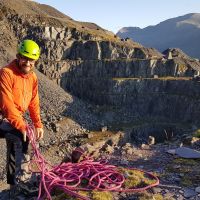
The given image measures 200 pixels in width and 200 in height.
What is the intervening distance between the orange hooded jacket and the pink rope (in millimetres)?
451

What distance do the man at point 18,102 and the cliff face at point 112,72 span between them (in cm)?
7652

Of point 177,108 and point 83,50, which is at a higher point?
point 83,50

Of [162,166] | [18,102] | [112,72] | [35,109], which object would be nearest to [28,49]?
[18,102]

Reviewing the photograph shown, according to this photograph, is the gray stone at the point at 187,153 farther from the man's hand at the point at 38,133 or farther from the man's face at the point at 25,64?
the man's face at the point at 25,64

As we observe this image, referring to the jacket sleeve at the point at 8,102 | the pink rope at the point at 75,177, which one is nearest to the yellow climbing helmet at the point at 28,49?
the jacket sleeve at the point at 8,102

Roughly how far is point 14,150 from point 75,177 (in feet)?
5.93

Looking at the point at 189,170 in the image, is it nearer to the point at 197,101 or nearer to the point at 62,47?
the point at 197,101

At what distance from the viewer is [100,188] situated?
995 cm

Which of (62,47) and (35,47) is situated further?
(62,47)

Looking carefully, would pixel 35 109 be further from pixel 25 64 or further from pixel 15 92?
pixel 25 64

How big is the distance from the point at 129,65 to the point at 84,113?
21.3 m

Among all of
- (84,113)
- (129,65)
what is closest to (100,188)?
(84,113)

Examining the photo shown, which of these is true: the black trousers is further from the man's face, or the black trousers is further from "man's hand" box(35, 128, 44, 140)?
the man's face

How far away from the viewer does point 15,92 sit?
9594 mm
